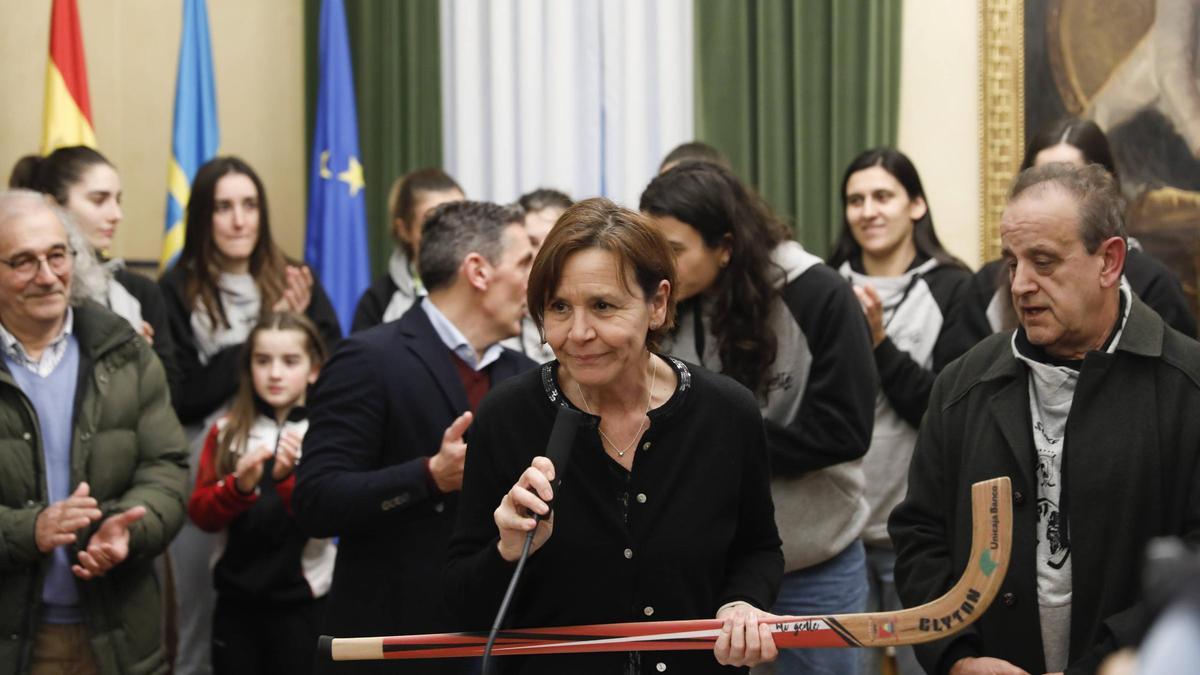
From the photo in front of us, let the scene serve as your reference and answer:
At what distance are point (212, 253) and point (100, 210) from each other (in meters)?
0.42

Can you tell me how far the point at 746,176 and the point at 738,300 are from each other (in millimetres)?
3216

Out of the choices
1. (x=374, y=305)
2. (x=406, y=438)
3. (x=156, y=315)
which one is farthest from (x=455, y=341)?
(x=156, y=315)

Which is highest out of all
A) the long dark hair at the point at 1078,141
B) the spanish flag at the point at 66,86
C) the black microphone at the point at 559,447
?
the spanish flag at the point at 66,86

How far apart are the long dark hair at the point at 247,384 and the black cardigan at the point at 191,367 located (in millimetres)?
65

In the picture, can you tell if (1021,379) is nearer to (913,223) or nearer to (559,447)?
(559,447)

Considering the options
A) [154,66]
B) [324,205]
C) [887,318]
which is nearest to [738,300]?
[887,318]

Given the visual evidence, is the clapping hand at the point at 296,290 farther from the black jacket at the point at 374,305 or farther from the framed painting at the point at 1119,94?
the framed painting at the point at 1119,94

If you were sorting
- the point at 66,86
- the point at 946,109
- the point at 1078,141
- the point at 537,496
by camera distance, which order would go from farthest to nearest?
the point at 946,109 → the point at 66,86 → the point at 1078,141 → the point at 537,496

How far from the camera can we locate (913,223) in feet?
16.3

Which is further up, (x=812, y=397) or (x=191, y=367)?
(x=812, y=397)

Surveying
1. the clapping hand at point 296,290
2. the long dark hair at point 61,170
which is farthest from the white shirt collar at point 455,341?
the long dark hair at point 61,170

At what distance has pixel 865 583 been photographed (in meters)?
3.82

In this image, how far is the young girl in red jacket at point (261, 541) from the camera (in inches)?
186

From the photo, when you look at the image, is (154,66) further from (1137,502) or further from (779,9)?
(1137,502)
